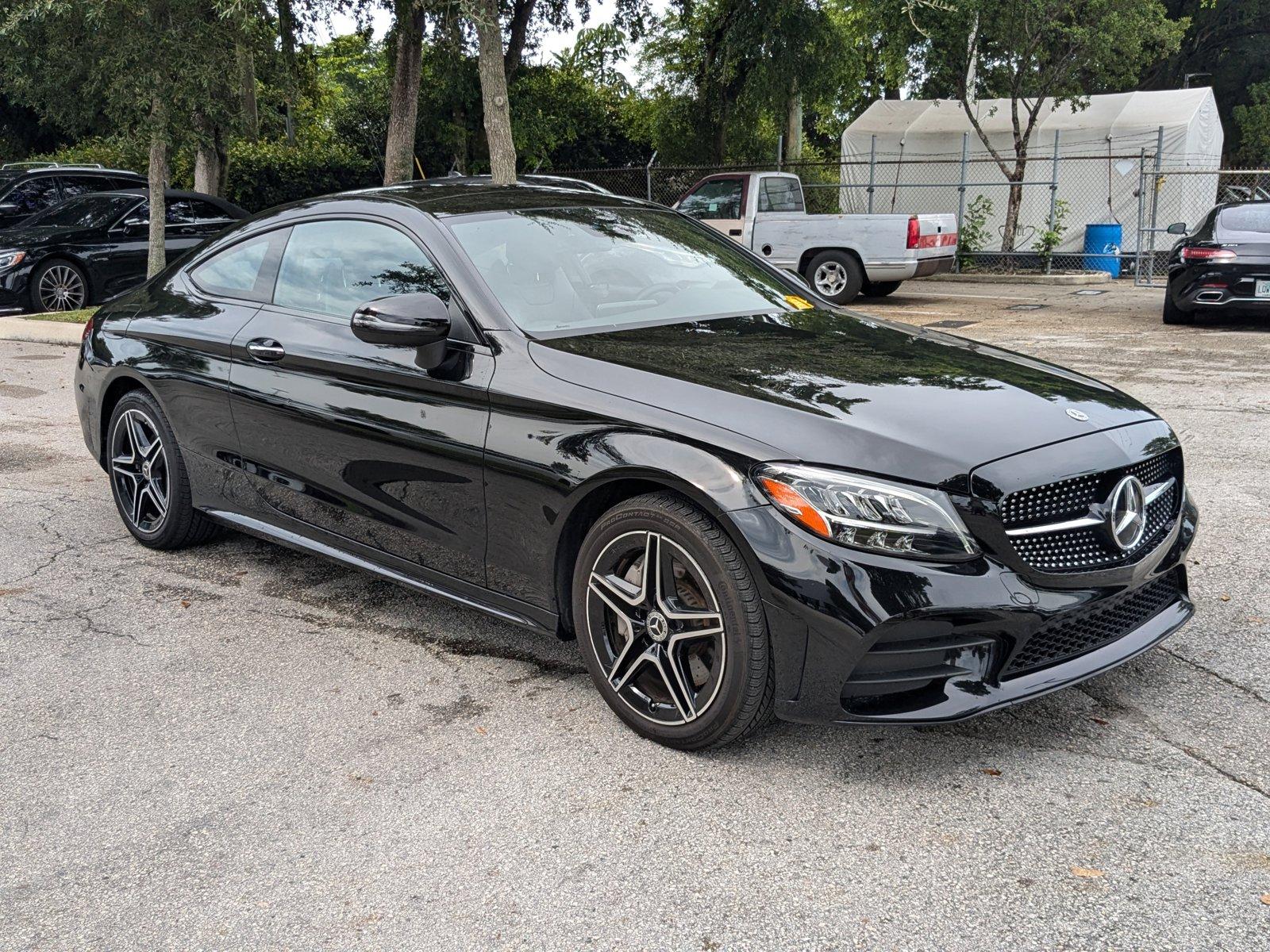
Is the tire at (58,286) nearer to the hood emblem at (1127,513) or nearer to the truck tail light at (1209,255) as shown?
the truck tail light at (1209,255)

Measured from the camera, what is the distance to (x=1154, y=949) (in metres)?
2.55

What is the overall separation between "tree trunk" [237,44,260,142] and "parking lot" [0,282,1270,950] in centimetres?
1180

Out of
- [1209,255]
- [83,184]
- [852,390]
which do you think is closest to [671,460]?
[852,390]

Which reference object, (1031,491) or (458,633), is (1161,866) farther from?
(458,633)

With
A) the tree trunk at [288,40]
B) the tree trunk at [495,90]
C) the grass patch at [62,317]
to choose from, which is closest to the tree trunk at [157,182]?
the grass patch at [62,317]

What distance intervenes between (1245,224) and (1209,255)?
0.49 meters

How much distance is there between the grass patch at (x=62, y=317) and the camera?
1478 centimetres

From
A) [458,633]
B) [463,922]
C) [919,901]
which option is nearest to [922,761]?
[919,901]

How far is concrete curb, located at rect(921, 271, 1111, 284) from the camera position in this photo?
67.6 feet

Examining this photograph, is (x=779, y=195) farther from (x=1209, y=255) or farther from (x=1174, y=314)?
(x=1209, y=255)

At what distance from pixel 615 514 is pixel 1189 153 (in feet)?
77.8

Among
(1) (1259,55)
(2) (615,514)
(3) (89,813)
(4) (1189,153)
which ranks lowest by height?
(3) (89,813)

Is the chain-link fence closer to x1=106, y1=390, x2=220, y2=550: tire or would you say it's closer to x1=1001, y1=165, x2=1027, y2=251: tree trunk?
x1=1001, y1=165, x2=1027, y2=251: tree trunk

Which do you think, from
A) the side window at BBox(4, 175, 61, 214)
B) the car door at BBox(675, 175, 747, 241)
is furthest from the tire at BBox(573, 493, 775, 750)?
the side window at BBox(4, 175, 61, 214)
